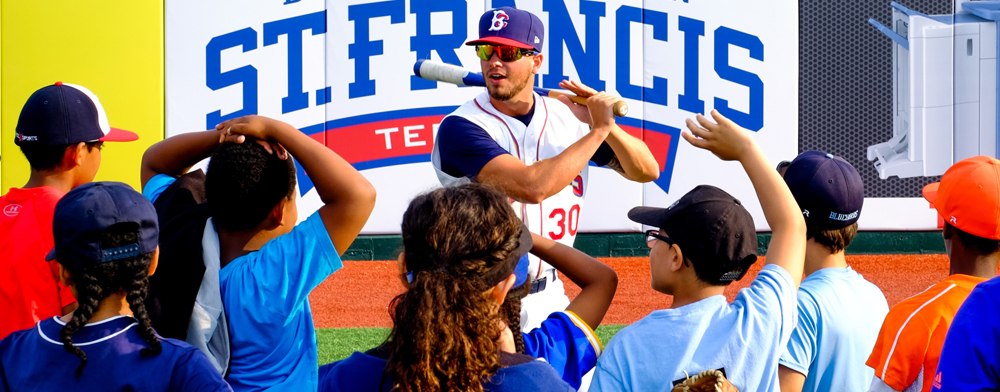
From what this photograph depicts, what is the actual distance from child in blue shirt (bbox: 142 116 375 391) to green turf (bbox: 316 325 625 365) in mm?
3237

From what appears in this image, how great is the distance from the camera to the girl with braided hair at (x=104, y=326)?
5.11 ft

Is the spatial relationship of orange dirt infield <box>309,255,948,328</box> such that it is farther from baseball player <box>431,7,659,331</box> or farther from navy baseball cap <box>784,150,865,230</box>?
navy baseball cap <box>784,150,865,230</box>

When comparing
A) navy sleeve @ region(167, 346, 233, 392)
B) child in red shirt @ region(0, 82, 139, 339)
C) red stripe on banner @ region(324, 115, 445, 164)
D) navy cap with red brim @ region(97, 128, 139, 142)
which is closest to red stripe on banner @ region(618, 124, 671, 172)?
red stripe on banner @ region(324, 115, 445, 164)

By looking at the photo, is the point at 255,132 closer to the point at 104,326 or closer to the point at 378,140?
the point at 104,326

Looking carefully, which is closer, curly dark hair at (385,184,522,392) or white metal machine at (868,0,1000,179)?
curly dark hair at (385,184,522,392)

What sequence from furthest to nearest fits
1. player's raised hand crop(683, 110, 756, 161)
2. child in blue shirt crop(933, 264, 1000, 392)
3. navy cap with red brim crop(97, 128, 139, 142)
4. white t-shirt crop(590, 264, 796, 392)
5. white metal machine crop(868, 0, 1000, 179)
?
white metal machine crop(868, 0, 1000, 179)
navy cap with red brim crop(97, 128, 139, 142)
player's raised hand crop(683, 110, 756, 161)
white t-shirt crop(590, 264, 796, 392)
child in blue shirt crop(933, 264, 1000, 392)

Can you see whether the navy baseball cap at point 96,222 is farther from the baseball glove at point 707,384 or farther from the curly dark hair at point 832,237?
the curly dark hair at point 832,237

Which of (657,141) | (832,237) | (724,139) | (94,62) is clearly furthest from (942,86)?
(94,62)

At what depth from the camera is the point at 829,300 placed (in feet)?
7.08

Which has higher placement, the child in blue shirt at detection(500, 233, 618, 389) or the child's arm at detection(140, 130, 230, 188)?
the child's arm at detection(140, 130, 230, 188)

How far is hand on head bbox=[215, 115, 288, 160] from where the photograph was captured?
2.11m

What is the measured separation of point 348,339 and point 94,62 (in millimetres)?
4838

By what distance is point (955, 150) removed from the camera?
→ 891cm

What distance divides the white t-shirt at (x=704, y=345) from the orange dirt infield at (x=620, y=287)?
474 centimetres
